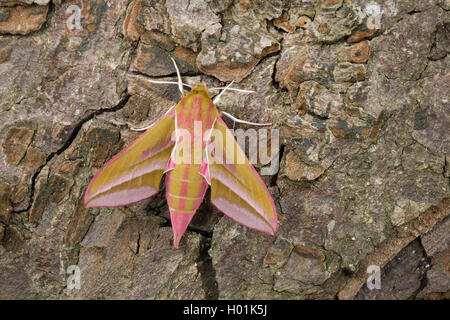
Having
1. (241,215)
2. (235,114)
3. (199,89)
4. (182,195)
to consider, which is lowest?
(241,215)

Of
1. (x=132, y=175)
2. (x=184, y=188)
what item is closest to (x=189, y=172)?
(x=184, y=188)

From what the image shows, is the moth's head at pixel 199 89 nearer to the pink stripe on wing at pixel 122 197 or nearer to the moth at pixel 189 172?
the moth at pixel 189 172

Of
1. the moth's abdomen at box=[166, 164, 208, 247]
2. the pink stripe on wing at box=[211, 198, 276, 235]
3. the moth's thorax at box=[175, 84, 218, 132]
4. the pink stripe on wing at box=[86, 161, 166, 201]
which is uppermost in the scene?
the moth's thorax at box=[175, 84, 218, 132]

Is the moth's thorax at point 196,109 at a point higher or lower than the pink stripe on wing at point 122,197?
higher

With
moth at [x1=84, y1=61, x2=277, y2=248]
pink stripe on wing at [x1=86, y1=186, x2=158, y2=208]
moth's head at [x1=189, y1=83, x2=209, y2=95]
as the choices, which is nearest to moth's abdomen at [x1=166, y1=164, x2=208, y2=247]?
moth at [x1=84, y1=61, x2=277, y2=248]

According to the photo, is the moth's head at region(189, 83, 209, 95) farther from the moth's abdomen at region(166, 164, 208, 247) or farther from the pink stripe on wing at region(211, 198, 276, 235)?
the pink stripe on wing at region(211, 198, 276, 235)

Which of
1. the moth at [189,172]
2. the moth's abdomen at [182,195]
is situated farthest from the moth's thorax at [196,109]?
the moth's abdomen at [182,195]

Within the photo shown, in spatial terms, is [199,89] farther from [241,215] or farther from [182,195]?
[241,215]
